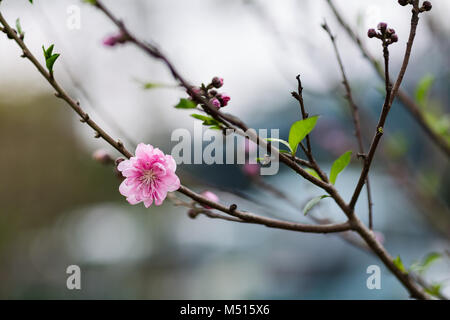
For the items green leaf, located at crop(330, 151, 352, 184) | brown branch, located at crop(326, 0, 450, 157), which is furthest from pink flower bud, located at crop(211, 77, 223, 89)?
brown branch, located at crop(326, 0, 450, 157)

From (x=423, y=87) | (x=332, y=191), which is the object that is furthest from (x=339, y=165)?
(x=423, y=87)

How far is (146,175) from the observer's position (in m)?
1.05

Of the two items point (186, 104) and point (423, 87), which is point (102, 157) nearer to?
point (186, 104)

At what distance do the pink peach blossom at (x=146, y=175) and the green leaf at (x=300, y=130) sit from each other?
249mm

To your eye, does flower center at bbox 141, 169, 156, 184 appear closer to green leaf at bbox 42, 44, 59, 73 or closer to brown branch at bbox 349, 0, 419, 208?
green leaf at bbox 42, 44, 59, 73

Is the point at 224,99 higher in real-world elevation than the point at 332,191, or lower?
higher

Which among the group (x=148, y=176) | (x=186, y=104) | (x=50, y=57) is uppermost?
(x=50, y=57)

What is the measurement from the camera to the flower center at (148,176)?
1.05 m

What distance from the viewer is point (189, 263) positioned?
830 centimetres

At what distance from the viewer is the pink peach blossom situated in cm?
104

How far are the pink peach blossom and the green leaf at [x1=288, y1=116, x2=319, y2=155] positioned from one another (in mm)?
249

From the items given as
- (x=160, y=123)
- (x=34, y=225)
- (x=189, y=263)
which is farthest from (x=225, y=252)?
(x=34, y=225)

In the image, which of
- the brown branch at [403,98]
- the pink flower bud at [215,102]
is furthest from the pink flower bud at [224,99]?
the brown branch at [403,98]

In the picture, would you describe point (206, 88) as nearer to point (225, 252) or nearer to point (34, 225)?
point (225, 252)
